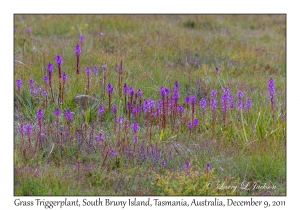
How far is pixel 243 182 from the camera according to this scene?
179 inches

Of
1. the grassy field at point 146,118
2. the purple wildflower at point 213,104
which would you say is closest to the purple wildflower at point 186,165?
the grassy field at point 146,118

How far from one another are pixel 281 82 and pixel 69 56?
3230 millimetres

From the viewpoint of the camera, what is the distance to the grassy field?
4.48 meters

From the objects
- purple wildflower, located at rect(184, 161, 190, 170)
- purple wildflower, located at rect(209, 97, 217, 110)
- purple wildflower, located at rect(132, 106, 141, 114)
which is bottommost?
purple wildflower, located at rect(184, 161, 190, 170)

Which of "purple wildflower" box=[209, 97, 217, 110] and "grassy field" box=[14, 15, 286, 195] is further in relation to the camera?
"purple wildflower" box=[209, 97, 217, 110]

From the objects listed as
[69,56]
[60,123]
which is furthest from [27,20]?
[60,123]

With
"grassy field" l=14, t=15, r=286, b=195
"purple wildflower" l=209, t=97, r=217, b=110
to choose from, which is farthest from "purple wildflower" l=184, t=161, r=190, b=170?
"purple wildflower" l=209, t=97, r=217, b=110

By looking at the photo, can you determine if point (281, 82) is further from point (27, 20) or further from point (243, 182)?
point (27, 20)

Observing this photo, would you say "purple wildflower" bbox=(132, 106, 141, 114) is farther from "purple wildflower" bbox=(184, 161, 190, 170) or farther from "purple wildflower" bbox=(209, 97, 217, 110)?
"purple wildflower" bbox=(184, 161, 190, 170)

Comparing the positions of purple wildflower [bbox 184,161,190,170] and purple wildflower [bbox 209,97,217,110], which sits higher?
purple wildflower [bbox 209,97,217,110]

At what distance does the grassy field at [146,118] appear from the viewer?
176 inches

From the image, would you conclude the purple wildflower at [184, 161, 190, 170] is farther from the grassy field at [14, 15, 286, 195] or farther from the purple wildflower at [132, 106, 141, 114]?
the purple wildflower at [132, 106, 141, 114]

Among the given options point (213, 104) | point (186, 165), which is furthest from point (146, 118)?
point (186, 165)

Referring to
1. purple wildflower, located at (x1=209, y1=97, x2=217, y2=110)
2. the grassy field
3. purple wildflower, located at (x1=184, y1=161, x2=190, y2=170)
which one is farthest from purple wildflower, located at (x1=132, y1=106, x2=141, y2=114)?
purple wildflower, located at (x1=184, y1=161, x2=190, y2=170)
